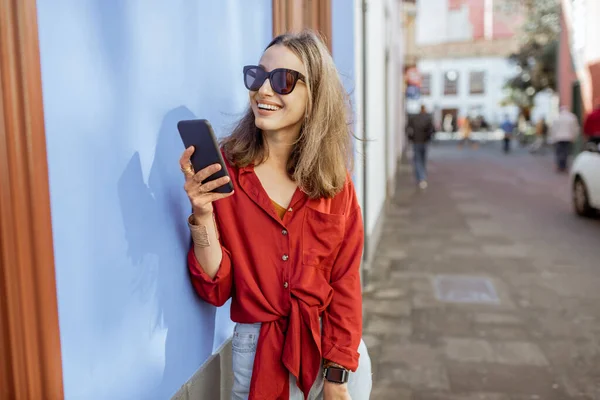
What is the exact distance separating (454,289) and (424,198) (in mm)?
7160

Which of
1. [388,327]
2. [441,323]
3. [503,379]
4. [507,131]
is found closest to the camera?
[503,379]

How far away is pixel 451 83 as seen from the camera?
181 feet

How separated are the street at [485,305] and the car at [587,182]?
0.71 ft

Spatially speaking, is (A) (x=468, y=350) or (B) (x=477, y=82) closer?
(A) (x=468, y=350)

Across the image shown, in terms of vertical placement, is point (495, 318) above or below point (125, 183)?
below

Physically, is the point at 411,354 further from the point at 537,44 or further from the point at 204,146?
the point at 537,44

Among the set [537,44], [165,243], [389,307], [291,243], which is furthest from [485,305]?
[537,44]

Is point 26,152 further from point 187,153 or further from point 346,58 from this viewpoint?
point 346,58

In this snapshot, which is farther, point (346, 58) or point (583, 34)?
point (583, 34)

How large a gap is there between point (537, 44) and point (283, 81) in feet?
103

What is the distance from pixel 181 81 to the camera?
7.49ft

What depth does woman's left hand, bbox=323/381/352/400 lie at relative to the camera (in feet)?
6.50

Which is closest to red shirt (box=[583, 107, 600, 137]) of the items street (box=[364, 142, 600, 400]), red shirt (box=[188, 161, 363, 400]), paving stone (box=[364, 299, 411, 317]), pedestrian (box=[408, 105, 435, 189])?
street (box=[364, 142, 600, 400])

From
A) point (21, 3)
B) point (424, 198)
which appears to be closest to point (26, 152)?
point (21, 3)
